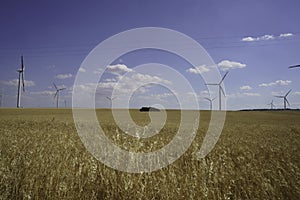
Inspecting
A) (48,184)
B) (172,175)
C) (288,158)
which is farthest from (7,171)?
(288,158)

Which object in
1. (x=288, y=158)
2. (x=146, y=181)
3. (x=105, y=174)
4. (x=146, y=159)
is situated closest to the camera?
(x=146, y=181)

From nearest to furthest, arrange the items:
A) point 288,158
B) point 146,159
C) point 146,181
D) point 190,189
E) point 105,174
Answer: point 190,189 < point 146,181 < point 105,174 < point 146,159 < point 288,158

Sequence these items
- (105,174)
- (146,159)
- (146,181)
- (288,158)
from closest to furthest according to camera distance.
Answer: (146,181), (105,174), (146,159), (288,158)

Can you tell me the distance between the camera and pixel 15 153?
6941 mm

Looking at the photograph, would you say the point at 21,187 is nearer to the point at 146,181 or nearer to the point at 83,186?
the point at 83,186

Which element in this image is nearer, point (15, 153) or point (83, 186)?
point (83, 186)

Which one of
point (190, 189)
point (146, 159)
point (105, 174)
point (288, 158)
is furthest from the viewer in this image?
point (288, 158)

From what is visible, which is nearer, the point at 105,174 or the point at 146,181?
the point at 146,181

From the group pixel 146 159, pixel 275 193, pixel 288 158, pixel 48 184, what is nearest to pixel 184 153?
pixel 146 159

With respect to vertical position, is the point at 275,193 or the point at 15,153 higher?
the point at 15,153

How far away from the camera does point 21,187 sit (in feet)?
17.4

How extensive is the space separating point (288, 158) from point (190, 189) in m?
4.53

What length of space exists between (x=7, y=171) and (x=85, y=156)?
1.87 metres

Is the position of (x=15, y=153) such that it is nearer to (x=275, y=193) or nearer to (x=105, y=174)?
(x=105, y=174)
